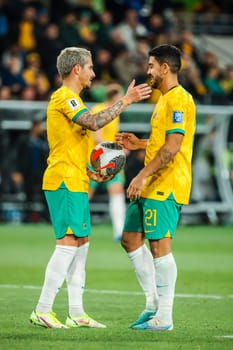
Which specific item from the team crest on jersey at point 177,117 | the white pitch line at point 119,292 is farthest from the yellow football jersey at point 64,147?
the white pitch line at point 119,292

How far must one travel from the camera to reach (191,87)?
24.5 m

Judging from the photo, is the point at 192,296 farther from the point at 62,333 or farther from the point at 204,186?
the point at 204,186

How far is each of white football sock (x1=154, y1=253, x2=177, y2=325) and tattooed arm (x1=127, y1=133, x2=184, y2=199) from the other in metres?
0.58

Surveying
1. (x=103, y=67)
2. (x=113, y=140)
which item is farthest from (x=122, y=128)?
(x=113, y=140)

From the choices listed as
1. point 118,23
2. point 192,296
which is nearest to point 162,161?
point 192,296

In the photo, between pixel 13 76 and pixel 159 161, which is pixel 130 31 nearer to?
pixel 13 76

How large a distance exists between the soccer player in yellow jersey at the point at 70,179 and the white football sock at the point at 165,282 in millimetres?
563

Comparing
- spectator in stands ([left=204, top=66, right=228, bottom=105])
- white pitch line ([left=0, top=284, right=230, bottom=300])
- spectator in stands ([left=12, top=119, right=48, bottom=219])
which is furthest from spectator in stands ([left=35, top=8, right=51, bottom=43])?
white pitch line ([left=0, top=284, right=230, bottom=300])

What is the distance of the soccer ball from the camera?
9070 mm

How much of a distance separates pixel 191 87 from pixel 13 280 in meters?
12.7

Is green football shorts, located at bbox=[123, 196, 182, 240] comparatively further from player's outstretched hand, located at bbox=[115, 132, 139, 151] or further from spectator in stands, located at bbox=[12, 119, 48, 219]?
spectator in stands, located at bbox=[12, 119, 48, 219]

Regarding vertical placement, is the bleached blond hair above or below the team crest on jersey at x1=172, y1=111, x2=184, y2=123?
above

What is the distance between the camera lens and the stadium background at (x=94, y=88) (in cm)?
2225

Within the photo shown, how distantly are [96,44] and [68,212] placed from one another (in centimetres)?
1591
